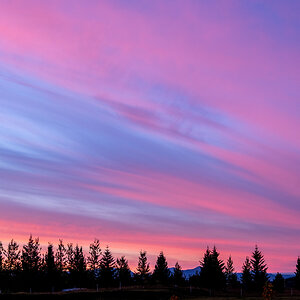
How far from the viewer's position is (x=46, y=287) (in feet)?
348

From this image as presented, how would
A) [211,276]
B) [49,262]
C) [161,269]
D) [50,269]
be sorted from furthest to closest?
[161,269]
[49,262]
[50,269]
[211,276]

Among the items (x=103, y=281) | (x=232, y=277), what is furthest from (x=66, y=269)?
(x=232, y=277)

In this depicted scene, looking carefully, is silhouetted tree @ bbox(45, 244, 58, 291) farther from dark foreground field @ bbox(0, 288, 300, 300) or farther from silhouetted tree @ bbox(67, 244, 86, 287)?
dark foreground field @ bbox(0, 288, 300, 300)

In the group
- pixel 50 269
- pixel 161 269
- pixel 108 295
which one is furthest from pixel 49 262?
pixel 108 295

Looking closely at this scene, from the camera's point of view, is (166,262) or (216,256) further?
(166,262)

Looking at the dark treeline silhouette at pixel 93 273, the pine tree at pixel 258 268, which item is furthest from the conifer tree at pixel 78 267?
the pine tree at pixel 258 268

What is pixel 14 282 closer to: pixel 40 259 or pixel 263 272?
pixel 40 259

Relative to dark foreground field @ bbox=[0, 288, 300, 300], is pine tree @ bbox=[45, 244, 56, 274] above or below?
above

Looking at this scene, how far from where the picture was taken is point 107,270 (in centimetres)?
11494

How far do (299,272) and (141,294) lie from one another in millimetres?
65344

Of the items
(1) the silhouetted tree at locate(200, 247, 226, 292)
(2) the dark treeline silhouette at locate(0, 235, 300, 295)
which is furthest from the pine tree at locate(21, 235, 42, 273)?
(1) the silhouetted tree at locate(200, 247, 226, 292)

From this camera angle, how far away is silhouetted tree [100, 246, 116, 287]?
367ft

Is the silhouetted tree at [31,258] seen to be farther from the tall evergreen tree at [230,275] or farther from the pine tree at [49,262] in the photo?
the tall evergreen tree at [230,275]

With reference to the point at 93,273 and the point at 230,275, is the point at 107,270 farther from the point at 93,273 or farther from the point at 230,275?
the point at 230,275
